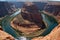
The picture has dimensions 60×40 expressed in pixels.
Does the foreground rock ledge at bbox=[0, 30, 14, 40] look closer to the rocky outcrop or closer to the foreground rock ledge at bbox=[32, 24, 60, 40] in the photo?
the foreground rock ledge at bbox=[32, 24, 60, 40]

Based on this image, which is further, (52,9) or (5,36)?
(52,9)

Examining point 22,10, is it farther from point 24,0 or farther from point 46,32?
point 46,32

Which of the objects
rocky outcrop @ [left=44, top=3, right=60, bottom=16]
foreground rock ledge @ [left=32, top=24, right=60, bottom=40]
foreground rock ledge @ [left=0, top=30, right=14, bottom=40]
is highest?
rocky outcrop @ [left=44, top=3, right=60, bottom=16]

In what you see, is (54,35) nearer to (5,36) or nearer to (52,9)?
(52,9)

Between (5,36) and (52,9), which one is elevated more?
(52,9)

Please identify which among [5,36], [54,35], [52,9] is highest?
[52,9]

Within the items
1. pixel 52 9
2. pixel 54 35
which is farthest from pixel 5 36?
pixel 52 9

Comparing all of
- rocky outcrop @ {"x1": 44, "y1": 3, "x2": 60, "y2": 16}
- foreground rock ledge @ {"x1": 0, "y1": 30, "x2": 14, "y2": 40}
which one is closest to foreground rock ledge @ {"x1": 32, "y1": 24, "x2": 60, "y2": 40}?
rocky outcrop @ {"x1": 44, "y1": 3, "x2": 60, "y2": 16}

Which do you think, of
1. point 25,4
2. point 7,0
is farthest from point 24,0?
point 7,0

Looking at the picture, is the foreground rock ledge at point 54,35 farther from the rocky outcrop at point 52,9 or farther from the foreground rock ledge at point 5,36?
the foreground rock ledge at point 5,36

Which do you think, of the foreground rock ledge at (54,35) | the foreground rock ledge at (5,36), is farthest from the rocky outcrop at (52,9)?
the foreground rock ledge at (5,36)

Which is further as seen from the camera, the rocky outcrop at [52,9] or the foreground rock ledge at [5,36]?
the rocky outcrop at [52,9]
